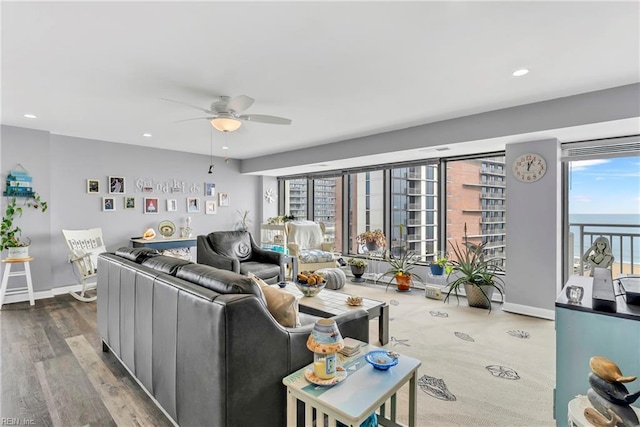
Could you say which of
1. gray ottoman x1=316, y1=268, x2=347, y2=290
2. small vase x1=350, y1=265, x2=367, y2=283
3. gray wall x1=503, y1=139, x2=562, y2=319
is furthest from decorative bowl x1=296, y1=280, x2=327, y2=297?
small vase x1=350, y1=265, x2=367, y2=283

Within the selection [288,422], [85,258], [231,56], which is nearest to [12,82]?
[231,56]

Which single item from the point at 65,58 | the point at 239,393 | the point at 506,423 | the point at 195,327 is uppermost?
the point at 65,58

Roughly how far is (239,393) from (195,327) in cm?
36

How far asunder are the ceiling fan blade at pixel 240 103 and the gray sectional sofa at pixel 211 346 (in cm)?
143

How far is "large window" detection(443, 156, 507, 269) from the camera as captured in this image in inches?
182

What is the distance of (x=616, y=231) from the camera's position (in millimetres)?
3674

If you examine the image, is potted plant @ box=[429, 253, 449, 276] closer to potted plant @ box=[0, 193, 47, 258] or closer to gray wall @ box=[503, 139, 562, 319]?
Result: gray wall @ box=[503, 139, 562, 319]

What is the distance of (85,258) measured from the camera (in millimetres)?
4332

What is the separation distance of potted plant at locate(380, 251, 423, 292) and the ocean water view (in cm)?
209

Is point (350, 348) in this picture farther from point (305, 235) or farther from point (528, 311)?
point (305, 235)

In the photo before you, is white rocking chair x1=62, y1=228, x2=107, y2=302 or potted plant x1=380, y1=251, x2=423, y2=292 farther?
potted plant x1=380, y1=251, x2=423, y2=292

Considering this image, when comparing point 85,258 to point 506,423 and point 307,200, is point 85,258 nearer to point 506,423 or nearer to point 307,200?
point 307,200

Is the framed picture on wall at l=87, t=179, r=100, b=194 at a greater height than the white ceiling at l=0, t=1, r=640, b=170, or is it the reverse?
the white ceiling at l=0, t=1, r=640, b=170

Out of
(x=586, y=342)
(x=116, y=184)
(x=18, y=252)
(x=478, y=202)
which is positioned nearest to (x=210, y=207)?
(x=116, y=184)
